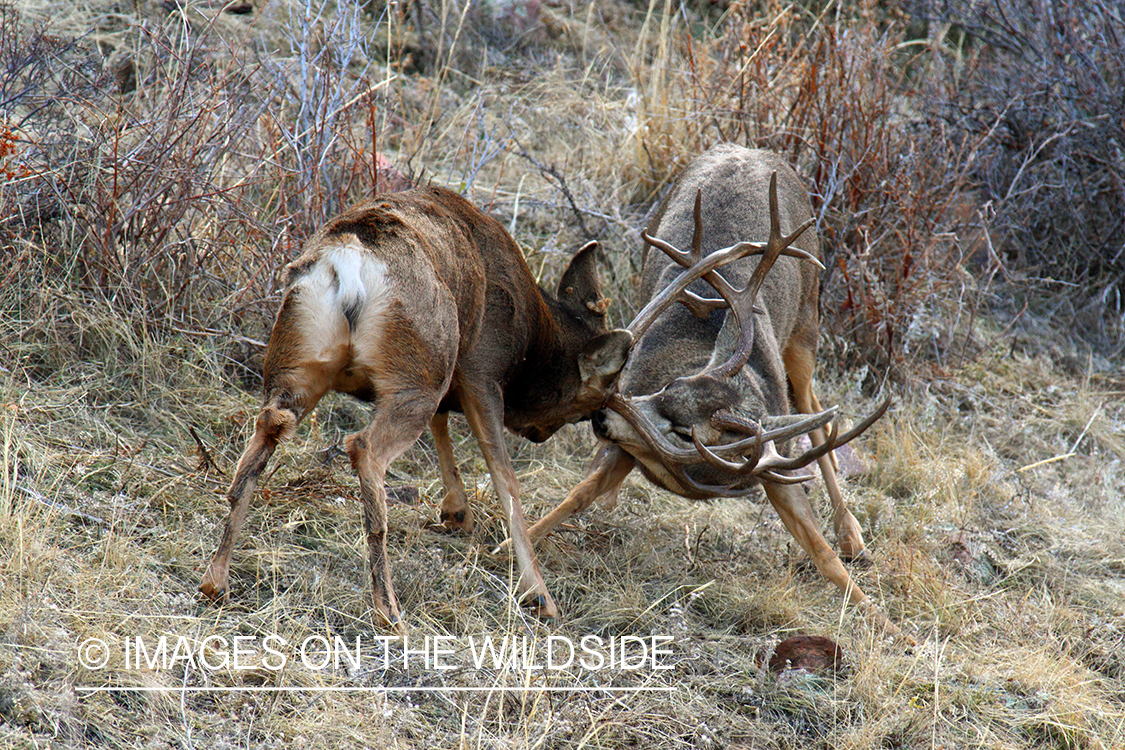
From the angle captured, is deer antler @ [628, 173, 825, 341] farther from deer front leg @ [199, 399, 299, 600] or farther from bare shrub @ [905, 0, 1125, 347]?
bare shrub @ [905, 0, 1125, 347]

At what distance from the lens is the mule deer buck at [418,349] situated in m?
3.76

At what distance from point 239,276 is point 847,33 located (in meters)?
4.43

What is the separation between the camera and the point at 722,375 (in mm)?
4734

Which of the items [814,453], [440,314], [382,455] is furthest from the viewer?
[814,453]

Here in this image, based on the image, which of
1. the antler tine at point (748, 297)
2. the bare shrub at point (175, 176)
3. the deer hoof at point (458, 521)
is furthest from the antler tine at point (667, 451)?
the bare shrub at point (175, 176)

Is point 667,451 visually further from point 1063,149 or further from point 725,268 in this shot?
point 1063,149

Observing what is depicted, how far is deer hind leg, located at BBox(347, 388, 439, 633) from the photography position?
3.81 m

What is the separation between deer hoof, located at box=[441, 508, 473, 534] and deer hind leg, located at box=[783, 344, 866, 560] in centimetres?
191

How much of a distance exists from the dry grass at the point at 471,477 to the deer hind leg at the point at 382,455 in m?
0.16

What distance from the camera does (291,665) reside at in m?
3.75

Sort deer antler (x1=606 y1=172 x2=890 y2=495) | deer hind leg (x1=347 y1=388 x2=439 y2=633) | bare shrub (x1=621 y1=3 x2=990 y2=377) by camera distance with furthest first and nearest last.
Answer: bare shrub (x1=621 y1=3 x2=990 y2=377)
deer antler (x1=606 y1=172 x2=890 y2=495)
deer hind leg (x1=347 y1=388 x2=439 y2=633)

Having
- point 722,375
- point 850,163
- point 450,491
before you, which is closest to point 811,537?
point 722,375

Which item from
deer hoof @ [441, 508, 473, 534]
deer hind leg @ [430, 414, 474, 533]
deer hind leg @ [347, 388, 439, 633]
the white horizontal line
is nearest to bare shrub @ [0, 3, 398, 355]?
deer hind leg @ [430, 414, 474, 533]

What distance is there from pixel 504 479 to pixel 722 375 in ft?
3.54
